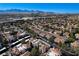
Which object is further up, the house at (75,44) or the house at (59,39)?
the house at (59,39)

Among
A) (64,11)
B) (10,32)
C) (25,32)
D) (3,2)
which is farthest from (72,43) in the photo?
(3,2)

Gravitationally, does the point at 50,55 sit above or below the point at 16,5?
below

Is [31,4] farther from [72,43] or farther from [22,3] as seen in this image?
[72,43]

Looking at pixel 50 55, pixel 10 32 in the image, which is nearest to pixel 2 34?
pixel 10 32

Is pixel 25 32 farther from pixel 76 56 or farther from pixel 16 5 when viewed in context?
pixel 76 56

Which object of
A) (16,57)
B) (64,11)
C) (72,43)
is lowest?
(16,57)

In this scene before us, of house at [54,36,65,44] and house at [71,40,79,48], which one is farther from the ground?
house at [54,36,65,44]

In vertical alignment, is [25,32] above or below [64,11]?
below

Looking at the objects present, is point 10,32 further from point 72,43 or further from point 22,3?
point 72,43
